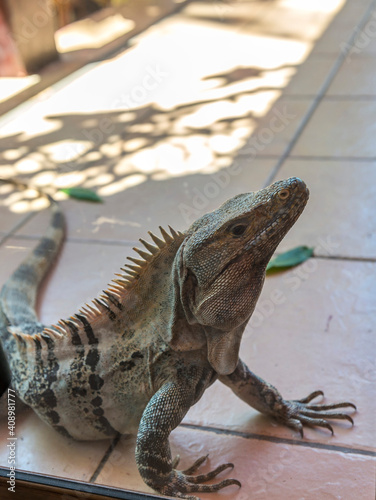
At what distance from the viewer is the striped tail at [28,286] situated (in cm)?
236

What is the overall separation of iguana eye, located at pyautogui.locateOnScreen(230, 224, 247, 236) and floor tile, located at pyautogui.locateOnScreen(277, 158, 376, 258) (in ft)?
Answer: 4.44

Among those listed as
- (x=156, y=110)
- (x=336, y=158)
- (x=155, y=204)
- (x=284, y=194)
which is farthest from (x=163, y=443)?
(x=336, y=158)

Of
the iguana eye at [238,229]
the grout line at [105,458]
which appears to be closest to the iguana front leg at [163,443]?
the grout line at [105,458]

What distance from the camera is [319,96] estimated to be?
3.85 m

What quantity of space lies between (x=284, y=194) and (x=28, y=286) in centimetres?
129

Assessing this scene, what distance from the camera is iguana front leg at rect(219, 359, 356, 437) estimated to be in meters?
2.11

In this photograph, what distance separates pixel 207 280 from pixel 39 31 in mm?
787

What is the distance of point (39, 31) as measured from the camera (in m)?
1.80

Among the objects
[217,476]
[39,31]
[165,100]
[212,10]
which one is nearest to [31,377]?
[217,476]

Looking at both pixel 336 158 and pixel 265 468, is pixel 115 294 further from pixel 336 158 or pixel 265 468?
pixel 336 158

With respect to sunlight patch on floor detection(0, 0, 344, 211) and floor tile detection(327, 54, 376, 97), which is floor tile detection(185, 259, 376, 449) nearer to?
sunlight patch on floor detection(0, 0, 344, 211)

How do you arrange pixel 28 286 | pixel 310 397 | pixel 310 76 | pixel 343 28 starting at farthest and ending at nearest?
pixel 343 28, pixel 310 76, pixel 28 286, pixel 310 397

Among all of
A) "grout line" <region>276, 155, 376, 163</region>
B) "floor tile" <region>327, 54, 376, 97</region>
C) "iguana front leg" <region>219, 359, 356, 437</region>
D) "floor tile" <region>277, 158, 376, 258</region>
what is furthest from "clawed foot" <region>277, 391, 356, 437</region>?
"floor tile" <region>327, 54, 376, 97</region>

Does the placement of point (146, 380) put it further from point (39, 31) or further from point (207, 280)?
point (39, 31)
